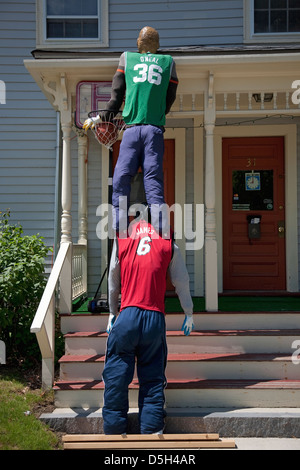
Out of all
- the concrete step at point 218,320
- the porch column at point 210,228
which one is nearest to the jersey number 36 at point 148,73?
the porch column at point 210,228

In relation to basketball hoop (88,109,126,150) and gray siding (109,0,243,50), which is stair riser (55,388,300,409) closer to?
basketball hoop (88,109,126,150)

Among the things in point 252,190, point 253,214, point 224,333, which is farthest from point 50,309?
point 252,190

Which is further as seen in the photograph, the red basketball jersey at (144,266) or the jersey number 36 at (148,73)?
the jersey number 36 at (148,73)

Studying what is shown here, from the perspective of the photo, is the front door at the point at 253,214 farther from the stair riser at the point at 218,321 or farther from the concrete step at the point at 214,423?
the concrete step at the point at 214,423

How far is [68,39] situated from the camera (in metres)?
7.07

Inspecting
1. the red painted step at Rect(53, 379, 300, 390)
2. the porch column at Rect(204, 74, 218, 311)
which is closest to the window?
the porch column at Rect(204, 74, 218, 311)

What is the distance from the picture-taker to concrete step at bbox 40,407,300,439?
13.1 ft

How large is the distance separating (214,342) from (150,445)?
138cm

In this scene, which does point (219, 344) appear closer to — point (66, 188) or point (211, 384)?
point (211, 384)

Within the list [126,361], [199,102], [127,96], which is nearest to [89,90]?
[127,96]

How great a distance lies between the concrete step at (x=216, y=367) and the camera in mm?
4410

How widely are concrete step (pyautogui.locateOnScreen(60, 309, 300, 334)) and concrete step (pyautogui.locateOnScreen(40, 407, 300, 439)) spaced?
36.7 inches

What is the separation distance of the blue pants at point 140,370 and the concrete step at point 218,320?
3.57ft
